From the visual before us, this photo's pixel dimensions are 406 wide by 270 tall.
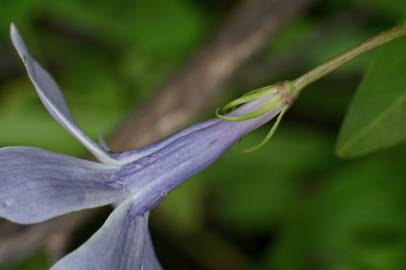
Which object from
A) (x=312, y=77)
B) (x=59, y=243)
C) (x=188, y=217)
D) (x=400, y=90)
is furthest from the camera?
(x=188, y=217)

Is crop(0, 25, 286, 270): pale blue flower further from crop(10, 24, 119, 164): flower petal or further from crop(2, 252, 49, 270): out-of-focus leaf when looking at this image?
crop(2, 252, 49, 270): out-of-focus leaf

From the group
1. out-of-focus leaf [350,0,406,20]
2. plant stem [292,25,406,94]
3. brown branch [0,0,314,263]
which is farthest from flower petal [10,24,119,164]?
out-of-focus leaf [350,0,406,20]

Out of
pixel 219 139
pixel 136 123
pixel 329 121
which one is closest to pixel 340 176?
pixel 329 121

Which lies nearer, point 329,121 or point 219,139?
point 219,139

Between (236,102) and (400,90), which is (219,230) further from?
(236,102)

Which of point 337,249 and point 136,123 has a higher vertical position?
point 136,123

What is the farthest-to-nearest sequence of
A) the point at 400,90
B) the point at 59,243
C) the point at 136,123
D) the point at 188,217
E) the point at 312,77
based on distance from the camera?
1. the point at 188,217
2. the point at 136,123
3. the point at 59,243
4. the point at 400,90
5. the point at 312,77

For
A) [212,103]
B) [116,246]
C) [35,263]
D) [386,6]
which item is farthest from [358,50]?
[35,263]
